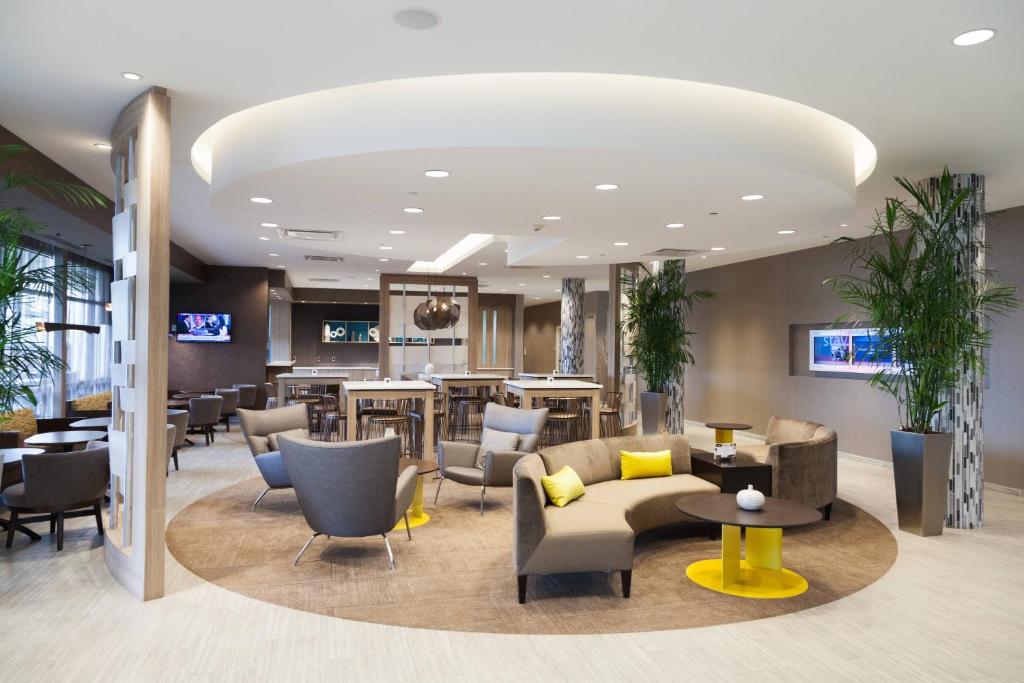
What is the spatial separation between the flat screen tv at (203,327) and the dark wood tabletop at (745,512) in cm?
1118

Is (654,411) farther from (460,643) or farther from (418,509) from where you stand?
(460,643)

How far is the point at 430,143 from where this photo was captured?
446cm

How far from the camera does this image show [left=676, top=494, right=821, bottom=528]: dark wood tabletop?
4.47 m

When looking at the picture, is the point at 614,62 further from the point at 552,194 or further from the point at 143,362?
the point at 143,362

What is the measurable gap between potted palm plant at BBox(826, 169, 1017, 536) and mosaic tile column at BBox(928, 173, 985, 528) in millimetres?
51

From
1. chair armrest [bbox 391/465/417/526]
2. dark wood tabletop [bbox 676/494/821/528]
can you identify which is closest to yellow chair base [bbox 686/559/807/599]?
dark wood tabletop [bbox 676/494/821/528]

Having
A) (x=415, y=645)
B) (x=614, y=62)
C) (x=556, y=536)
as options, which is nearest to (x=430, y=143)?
(x=614, y=62)

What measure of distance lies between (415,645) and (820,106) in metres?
4.00

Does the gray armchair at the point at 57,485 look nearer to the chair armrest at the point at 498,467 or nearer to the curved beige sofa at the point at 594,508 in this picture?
the chair armrest at the point at 498,467

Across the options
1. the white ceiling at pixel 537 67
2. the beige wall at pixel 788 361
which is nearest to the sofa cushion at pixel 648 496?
the white ceiling at pixel 537 67

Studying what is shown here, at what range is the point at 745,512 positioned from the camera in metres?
4.75

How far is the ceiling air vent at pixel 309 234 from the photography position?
7949 mm

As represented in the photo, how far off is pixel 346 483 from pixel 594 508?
173 centimetres

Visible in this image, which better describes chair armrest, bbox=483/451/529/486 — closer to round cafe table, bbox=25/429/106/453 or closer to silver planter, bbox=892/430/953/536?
silver planter, bbox=892/430/953/536
